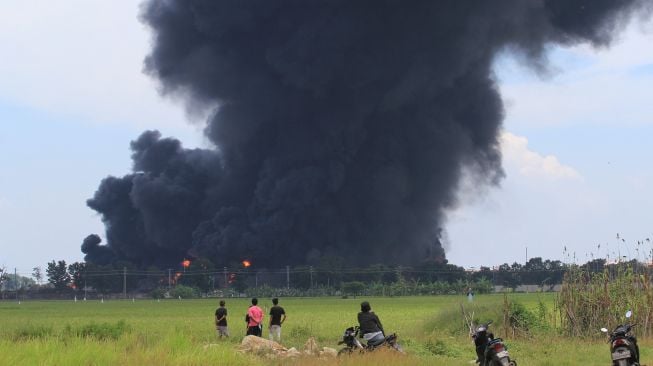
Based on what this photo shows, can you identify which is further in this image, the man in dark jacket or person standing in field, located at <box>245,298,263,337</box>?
person standing in field, located at <box>245,298,263,337</box>

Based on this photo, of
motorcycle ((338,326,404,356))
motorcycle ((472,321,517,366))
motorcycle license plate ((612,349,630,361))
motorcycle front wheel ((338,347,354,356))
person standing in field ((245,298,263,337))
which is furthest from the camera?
person standing in field ((245,298,263,337))

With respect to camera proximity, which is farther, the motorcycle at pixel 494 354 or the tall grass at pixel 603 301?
the tall grass at pixel 603 301

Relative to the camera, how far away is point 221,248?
135 meters

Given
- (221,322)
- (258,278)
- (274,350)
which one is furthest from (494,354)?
(258,278)

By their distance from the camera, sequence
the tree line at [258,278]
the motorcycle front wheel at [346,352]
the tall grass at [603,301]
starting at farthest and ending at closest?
the tree line at [258,278], the tall grass at [603,301], the motorcycle front wheel at [346,352]

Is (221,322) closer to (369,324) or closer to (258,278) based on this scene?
(369,324)

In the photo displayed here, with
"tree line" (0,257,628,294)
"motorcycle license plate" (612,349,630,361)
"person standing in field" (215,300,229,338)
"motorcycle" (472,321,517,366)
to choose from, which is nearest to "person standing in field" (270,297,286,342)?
"person standing in field" (215,300,229,338)

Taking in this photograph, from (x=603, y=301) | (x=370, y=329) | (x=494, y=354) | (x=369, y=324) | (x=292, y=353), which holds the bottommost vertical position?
(x=292, y=353)

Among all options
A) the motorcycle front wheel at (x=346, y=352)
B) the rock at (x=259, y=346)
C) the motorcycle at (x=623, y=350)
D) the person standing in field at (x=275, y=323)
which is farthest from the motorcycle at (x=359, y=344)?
the person standing in field at (x=275, y=323)

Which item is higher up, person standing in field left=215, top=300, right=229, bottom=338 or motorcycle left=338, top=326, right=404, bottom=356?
person standing in field left=215, top=300, right=229, bottom=338

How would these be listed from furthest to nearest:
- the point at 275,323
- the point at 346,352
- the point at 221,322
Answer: the point at 221,322 < the point at 275,323 < the point at 346,352

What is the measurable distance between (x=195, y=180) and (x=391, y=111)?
33.6 meters

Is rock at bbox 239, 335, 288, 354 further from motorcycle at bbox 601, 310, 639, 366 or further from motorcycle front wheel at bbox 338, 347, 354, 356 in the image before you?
motorcycle at bbox 601, 310, 639, 366

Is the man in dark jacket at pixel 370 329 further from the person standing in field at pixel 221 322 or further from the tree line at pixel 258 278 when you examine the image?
the tree line at pixel 258 278
